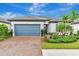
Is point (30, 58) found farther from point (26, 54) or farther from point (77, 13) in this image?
point (77, 13)

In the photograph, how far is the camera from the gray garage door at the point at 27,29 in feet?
23.3

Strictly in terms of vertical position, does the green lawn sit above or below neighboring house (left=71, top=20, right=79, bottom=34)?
below

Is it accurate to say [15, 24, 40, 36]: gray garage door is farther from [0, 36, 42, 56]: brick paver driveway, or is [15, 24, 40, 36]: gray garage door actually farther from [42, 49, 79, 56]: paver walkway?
[42, 49, 79, 56]: paver walkway

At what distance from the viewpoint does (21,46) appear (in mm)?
6980

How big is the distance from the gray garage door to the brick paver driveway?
0.52 ft

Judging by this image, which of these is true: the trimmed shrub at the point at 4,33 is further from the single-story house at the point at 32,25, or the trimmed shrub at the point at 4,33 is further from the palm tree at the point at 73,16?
the palm tree at the point at 73,16

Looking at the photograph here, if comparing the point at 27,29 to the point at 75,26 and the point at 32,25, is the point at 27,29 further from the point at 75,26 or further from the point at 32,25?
the point at 75,26

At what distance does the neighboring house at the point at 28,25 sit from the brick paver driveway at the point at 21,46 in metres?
0.20

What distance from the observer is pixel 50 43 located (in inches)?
272

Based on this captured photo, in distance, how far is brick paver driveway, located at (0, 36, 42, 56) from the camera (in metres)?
6.81

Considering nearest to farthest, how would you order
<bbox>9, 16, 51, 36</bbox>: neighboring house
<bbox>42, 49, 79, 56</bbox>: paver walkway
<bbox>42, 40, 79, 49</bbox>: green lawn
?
<bbox>42, 49, 79, 56</bbox>: paver walkway, <bbox>42, 40, 79, 49</bbox>: green lawn, <bbox>9, 16, 51, 36</bbox>: neighboring house

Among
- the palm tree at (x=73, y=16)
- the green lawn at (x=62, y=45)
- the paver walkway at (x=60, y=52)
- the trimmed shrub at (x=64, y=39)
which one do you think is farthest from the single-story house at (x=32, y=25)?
the paver walkway at (x=60, y=52)

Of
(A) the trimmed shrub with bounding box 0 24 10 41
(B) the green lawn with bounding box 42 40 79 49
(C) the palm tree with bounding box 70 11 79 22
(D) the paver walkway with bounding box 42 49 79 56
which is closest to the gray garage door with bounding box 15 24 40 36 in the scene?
(A) the trimmed shrub with bounding box 0 24 10 41

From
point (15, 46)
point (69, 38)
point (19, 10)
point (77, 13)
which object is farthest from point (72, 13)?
point (15, 46)
